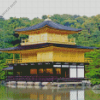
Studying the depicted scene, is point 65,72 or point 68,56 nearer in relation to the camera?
point 65,72

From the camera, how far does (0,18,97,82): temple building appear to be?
150 ft

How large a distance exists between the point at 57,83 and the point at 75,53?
9.60 metres

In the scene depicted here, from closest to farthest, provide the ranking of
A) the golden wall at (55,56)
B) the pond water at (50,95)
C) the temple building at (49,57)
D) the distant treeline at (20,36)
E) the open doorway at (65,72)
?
the pond water at (50,95)
the temple building at (49,57)
the golden wall at (55,56)
the open doorway at (65,72)
the distant treeline at (20,36)

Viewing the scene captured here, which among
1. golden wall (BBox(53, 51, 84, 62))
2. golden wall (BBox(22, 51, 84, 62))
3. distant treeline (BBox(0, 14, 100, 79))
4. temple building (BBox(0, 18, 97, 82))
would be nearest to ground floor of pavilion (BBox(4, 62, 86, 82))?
temple building (BBox(0, 18, 97, 82))

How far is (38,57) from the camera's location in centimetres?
4878

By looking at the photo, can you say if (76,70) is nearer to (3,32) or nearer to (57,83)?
(57,83)

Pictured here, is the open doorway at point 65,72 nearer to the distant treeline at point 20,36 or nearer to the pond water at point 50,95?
the distant treeline at point 20,36

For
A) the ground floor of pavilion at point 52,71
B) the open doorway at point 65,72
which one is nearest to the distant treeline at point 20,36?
the ground floor of pavilion at point 52,71

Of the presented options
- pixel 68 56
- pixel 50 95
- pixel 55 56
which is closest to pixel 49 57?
pixel 55 56

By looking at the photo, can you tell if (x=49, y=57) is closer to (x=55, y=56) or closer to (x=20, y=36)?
(x=55, y=56)

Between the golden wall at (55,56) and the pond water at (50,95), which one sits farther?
the golden wall at (55,56)

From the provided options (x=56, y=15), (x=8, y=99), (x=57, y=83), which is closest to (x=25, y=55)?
(x=57, y=83)

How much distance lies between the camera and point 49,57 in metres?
47.0

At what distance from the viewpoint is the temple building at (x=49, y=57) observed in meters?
45.7
